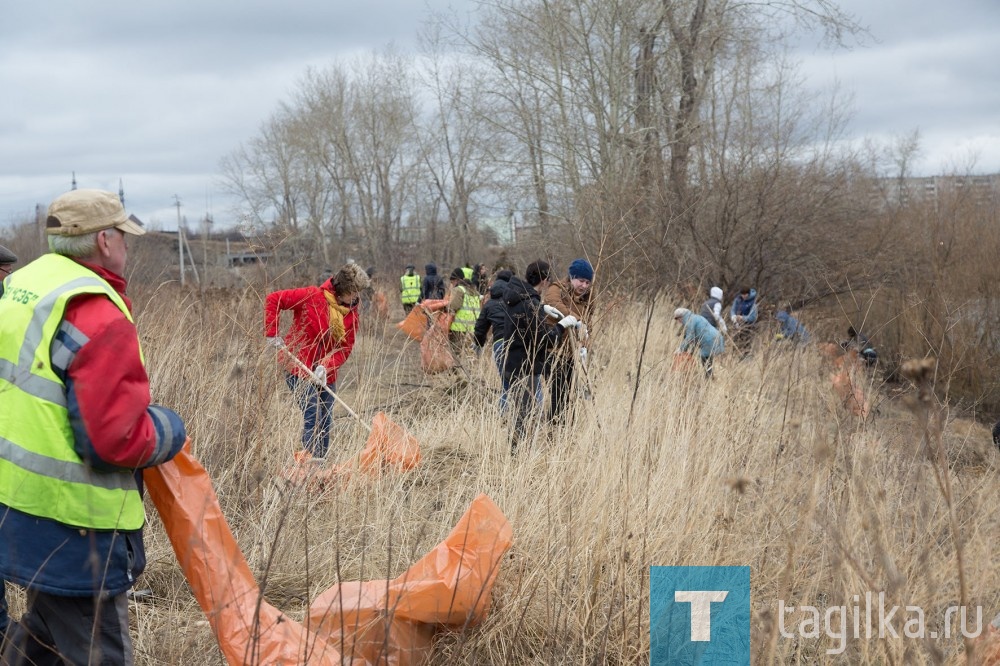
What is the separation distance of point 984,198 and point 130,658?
54.1ft

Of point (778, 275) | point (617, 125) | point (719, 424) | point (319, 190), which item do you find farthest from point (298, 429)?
point (319, 190)

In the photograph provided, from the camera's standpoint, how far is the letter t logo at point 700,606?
293cm

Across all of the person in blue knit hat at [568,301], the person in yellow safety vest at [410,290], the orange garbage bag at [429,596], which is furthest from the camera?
the person in yellow safety vest at [410,290]

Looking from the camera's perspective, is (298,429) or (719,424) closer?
(719,424)

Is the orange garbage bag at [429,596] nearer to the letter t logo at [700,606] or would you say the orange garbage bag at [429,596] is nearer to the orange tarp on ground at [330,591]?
the orange tarp on ground at [330,591]

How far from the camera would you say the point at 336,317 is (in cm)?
560

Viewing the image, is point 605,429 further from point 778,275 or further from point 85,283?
point 778,275

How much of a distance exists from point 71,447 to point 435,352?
20.7 feet

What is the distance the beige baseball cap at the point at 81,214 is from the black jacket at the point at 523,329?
13.6 feet

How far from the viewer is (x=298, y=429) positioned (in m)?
5.01

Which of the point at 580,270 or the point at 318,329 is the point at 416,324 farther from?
the point at 318,329

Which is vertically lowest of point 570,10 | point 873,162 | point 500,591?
point 500,591

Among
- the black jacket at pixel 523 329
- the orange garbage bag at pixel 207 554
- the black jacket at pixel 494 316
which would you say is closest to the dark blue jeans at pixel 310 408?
the black jacket at pixel 523 329

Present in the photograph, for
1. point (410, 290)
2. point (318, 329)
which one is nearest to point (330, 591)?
point (318, 329)
